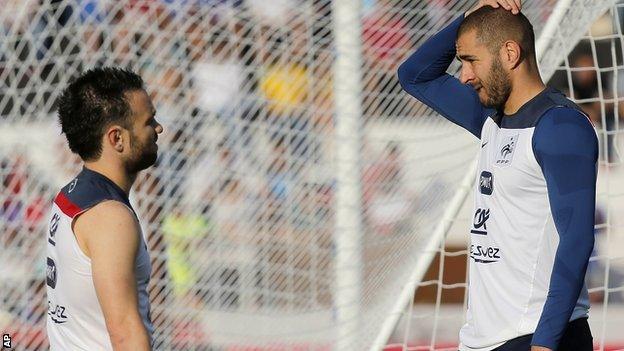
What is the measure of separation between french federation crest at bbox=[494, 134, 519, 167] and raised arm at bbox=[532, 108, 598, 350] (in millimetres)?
142

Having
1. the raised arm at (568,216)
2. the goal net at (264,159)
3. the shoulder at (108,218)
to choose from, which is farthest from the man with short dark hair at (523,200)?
the goal net at (264,159)

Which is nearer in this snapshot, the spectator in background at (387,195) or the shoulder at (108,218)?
the shoulder at (108,218)

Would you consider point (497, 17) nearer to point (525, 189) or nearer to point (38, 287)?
point (525, 189)

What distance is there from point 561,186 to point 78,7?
3.02 meters

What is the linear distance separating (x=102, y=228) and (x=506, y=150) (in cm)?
103

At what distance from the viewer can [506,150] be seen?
294 cm

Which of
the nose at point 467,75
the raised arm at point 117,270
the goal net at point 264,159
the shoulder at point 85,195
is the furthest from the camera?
the goal net at point 264,159

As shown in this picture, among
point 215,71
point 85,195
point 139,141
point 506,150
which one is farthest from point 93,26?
point 506,150

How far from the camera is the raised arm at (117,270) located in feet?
8.73

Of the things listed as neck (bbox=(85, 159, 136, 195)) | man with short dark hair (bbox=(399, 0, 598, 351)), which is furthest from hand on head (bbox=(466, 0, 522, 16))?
neck (bbox=(85, 159, 136, 195))

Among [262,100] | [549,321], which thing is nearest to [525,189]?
[549,321]

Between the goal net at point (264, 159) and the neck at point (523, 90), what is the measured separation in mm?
1901

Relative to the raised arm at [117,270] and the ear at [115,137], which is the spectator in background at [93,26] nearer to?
the ear at [115,137]

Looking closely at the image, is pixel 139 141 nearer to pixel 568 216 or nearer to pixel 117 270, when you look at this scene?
pixel 117 270
